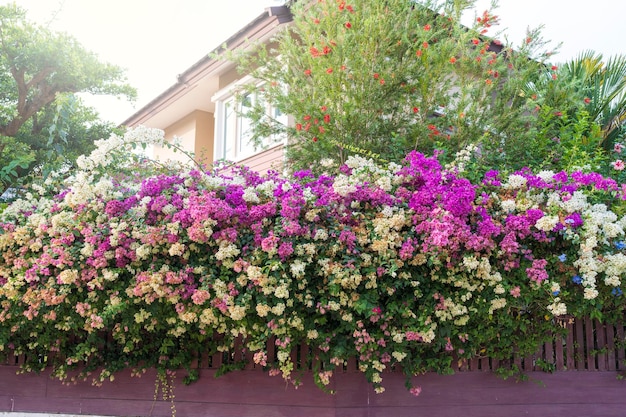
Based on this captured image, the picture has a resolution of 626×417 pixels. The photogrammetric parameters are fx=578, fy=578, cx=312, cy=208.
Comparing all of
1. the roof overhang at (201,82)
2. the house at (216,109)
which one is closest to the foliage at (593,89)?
the house at (216,109)

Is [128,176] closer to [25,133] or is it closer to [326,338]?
[326,338]

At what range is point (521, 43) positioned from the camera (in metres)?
7.75

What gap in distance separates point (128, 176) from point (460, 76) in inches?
167

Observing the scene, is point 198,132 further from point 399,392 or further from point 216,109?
point 399,392

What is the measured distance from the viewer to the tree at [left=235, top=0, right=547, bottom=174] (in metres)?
6.90

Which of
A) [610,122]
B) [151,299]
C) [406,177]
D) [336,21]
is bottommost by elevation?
[151,299]

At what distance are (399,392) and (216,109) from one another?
28.4 ft

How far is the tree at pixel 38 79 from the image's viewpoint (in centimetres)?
1103

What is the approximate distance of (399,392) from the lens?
468 cm

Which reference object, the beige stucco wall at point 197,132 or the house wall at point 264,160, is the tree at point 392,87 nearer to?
the house wall at point 264,160

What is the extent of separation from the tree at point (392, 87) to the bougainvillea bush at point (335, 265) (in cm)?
215

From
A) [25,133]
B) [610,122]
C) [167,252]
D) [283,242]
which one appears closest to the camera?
[283,242]

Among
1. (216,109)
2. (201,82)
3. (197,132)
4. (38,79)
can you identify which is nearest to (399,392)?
(216,109)

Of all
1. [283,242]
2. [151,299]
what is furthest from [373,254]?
[151,299]
